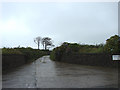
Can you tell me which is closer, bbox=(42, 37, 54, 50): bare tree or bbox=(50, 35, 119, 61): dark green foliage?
bbox=(50, 35, 119, 61): dark green foliage

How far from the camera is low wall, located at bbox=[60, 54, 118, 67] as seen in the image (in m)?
12.6

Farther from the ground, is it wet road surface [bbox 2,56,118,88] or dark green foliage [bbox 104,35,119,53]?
dark green foliage [bbox 104,35,119,53]

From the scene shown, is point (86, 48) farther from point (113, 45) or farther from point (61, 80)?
point (61, 80)

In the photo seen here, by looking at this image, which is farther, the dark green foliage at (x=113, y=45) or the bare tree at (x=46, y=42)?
the bare tree at (x=46, y=42)

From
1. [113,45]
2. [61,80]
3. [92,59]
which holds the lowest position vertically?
[61,80]

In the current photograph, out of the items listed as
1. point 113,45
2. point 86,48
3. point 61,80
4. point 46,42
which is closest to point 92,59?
point 113,45

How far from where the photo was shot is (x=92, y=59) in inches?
587

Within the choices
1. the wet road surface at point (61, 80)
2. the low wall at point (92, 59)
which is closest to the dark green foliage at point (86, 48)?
the low wall at point (92, 59)

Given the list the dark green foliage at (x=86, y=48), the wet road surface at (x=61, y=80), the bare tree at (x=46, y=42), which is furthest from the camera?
the bare tree at (x=46, y=42)

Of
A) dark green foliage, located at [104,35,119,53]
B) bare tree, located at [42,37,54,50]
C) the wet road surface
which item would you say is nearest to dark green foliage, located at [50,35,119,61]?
dark green foliage, located at [104,35,119,53]

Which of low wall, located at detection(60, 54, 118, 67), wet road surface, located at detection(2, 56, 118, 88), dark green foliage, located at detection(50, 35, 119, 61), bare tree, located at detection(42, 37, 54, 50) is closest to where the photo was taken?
wet road surface, located at detection(2, 56, 118, 88)

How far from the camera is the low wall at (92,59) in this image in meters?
12.6

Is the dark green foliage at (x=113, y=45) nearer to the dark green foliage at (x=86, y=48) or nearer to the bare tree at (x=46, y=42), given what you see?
the dark green foliage at (x=86, y=48)

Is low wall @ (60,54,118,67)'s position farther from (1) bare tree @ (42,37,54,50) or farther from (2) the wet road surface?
(1) bare tree @ (42,37,54,50)
